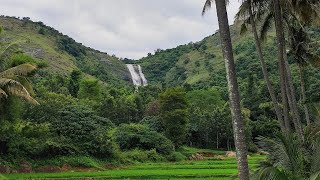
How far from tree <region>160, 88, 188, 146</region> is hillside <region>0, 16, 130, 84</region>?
202 ft

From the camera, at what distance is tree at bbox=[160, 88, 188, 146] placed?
50.9 meters

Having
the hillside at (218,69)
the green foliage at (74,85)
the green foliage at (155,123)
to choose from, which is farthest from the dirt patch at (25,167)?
the green foliage at (74,85)

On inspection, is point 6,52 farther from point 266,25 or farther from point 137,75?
point 137,75

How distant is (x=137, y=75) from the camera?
152625 mm

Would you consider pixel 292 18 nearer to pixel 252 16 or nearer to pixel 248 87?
pixel 252 16

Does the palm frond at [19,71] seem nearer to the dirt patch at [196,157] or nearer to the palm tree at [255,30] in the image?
the palm tree at [255,30]

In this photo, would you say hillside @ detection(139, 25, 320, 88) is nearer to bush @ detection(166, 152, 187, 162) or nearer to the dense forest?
the dense forest

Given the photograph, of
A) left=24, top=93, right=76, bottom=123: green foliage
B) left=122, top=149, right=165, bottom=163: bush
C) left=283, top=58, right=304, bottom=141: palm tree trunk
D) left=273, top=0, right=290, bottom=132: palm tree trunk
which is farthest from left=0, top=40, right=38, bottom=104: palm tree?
left=122, top=149, right=165, bottom=163: bush

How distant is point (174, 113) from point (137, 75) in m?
103

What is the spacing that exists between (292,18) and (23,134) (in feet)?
78.9

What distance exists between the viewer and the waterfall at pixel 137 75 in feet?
466

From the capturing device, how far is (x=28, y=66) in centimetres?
2473

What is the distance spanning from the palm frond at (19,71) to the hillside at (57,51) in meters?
83.5

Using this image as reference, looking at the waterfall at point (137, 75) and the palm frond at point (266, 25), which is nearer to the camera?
the palm frond at point (266, 25)
